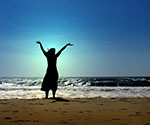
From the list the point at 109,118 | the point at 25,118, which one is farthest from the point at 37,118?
the point at 109,118

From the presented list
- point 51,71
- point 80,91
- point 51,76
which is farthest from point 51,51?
point 80,91

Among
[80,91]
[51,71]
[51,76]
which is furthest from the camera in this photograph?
[80,91]

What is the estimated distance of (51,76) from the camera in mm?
8891

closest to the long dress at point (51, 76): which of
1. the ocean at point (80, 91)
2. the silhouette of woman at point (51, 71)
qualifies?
the silhouette of woman at point (51, 71)

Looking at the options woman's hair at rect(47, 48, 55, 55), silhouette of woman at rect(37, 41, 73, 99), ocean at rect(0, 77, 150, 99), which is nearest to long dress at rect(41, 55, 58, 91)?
silhouette of woman at rect(37, 41, 73, 99)

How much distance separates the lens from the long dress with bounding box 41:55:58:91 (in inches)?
346

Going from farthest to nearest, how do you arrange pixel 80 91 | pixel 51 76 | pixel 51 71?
1. pixel 80 91
2. pixel 51 71
3. pixel 51 76

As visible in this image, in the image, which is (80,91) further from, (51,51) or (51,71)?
(51,51)

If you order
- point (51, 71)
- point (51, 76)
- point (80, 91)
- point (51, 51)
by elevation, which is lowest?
point (80, 91)

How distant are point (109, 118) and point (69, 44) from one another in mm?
4970

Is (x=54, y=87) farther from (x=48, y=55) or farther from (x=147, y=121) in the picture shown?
(x=147, y=121)

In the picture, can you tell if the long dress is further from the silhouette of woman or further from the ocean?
the ocean

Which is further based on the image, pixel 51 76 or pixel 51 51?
pixel 51 51

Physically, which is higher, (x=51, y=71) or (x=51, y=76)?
(x=51, y=71)
